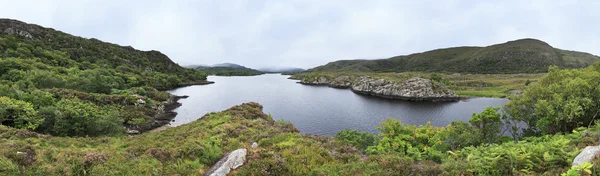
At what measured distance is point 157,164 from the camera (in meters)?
12.6

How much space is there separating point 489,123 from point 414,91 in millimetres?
71900

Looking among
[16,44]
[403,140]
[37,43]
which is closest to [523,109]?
[403,140]

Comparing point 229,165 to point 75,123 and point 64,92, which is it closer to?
point 75,123

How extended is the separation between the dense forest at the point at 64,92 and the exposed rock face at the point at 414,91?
8182cm

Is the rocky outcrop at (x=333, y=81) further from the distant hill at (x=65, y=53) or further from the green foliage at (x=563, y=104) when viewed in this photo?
the green foliage at (x=563, y=104)

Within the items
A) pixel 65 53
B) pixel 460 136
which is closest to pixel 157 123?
pixel 460 136

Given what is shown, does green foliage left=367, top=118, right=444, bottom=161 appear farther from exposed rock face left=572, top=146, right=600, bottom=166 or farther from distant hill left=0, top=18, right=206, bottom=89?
distant hill left=0, top=18, right=206, bottom=89

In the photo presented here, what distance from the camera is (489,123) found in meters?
23.7

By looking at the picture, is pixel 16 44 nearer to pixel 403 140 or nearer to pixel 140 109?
pixel 140 109

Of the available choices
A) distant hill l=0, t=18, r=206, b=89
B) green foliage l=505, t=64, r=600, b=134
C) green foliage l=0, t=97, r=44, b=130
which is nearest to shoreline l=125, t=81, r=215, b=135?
green foliage l=0, t=97, r=44, b=130

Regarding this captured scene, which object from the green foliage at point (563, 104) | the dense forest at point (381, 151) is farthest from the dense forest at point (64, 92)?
the green foliage at point (563, 104)

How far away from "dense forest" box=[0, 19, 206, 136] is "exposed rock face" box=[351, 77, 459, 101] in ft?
268

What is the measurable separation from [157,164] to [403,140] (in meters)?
20.5

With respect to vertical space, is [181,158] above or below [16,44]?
below
